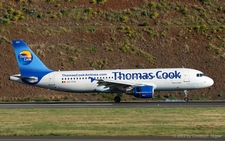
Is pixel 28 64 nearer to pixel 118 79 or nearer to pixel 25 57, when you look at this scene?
pixel 25 57

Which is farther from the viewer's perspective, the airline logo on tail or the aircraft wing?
the airline logo on tail

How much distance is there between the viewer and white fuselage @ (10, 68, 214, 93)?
172ft

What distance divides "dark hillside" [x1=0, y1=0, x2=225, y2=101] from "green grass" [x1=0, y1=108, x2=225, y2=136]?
2195 centimetres

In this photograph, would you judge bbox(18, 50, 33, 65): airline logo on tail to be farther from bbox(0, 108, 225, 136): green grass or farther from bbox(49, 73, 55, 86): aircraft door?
bbox(0, 108, 225, 136): green grass

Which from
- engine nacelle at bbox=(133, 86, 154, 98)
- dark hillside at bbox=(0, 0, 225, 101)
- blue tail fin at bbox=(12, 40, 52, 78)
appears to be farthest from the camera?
dark hillside at bbox=(0, 0, 225, 101)

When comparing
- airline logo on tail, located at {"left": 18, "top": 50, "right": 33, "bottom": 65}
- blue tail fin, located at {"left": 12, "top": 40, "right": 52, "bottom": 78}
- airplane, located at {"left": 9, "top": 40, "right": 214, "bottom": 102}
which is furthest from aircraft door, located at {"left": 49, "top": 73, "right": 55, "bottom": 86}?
airline logo on tail, located at {"left": 18, "top": 50, "right": 33, "bottom": 65}

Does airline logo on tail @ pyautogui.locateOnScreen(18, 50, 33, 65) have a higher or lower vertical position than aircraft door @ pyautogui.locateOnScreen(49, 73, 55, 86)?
higher

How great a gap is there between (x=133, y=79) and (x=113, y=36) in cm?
2329

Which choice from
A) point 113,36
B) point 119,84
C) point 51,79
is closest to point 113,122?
point 119,84

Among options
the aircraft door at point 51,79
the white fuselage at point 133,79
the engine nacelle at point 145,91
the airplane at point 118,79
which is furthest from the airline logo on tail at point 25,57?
the engine nacelle at point 145,91

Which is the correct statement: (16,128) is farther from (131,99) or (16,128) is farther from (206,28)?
(206,28)

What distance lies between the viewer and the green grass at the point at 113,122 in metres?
27.6

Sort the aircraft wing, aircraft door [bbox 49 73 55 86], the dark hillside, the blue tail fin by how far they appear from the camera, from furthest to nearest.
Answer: the dark hillside → the blue tail fin → aircraft door [bbox 49 73 55 86] → the aircraft wing

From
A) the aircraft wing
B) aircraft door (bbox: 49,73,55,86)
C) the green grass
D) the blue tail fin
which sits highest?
the blue tail fin
